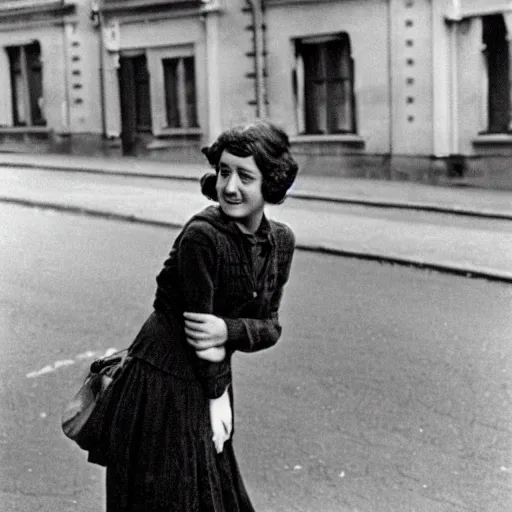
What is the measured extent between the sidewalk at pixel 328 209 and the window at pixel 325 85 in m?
1.55

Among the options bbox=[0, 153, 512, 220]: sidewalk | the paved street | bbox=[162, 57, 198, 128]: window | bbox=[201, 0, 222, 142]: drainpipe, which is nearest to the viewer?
the paved street

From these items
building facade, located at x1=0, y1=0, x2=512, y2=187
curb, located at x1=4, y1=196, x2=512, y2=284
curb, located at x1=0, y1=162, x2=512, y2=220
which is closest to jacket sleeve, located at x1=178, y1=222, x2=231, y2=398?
curb, located at x1=4, y1=196, x2=512, y2=284

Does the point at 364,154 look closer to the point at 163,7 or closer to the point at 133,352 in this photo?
the point at 163,7

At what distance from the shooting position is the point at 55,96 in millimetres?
25328

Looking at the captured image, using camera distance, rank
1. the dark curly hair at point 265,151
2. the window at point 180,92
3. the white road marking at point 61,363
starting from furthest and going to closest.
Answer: the window at point 180,92
the white road marking at point 61,363
the dark curly hair at point 265,151

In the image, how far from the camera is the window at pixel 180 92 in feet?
76.8

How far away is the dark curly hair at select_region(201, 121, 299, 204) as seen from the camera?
11.3ft

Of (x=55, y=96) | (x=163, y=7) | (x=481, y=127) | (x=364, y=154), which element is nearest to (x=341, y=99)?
(x=364, y=154)

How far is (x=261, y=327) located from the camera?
11.9 feet

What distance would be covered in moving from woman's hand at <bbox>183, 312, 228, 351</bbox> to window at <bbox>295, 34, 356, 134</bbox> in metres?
17.9

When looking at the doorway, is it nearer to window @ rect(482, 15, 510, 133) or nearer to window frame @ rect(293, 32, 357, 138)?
window frame @ rect(293, 32, 357, 138)

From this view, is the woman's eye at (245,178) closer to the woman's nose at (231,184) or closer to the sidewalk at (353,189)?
the woman's nose at (231,184)

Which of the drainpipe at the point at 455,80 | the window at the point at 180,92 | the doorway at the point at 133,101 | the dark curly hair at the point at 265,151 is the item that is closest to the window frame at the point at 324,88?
the drainpipe at the point at 455,80

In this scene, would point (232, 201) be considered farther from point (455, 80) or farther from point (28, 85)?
point (28, 85)
